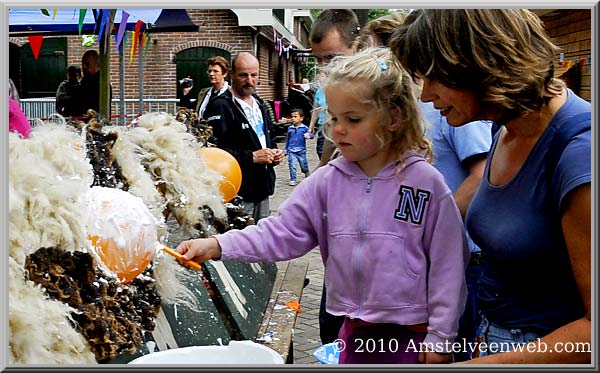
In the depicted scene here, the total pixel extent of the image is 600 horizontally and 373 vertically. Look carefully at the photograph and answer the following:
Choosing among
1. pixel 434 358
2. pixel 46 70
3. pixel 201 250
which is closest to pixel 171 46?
pixel 46 70

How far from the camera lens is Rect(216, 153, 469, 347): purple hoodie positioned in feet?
5.66

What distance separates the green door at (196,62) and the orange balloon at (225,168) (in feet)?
36.8

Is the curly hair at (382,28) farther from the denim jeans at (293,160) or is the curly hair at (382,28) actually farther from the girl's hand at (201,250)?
the denim jeans at (293,160)

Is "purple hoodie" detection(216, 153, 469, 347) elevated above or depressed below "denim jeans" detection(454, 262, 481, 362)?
above

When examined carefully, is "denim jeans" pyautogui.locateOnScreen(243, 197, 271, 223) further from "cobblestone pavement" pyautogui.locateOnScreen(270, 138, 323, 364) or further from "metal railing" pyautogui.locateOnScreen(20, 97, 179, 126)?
"metal railing" pyautogui.locateOnScreen(20, 97, 179, 126)

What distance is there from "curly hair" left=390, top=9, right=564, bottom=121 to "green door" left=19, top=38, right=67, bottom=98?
47.7 feet

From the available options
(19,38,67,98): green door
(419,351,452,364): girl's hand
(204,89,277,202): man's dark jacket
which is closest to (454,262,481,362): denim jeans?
(419,351,452,364): girl's hand

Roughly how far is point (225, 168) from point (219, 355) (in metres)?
1.86

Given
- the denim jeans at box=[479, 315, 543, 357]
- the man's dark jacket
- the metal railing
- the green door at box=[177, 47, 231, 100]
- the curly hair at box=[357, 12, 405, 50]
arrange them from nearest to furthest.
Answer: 1. the denim jeans at box=[479, 315, 543, 357]
2. the curly hair at box=[357, 12, 405, 50]
3. the man's dark jacket
4. the metal railing
5. the green door at box=[177, 47, 231, 100]

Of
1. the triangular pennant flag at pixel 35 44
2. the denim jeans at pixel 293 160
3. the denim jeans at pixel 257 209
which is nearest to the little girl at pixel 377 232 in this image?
the denim jeans at pixel 257 209

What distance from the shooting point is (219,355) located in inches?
71.6

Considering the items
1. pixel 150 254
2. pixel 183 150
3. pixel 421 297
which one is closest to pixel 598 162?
pixel 421 297

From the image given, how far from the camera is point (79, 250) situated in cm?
173

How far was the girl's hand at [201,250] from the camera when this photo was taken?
5.74 ft
